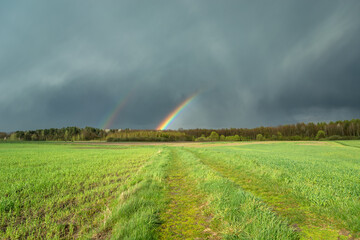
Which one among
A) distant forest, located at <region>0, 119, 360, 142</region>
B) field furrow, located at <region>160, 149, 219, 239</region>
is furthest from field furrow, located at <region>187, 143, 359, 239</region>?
distant forest, located at <region>0, 119, 360, 142</region>

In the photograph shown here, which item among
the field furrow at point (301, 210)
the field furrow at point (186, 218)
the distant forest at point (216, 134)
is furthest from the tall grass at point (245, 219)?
the distant forest at point (216, 134)

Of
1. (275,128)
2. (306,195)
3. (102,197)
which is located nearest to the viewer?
(306,195)

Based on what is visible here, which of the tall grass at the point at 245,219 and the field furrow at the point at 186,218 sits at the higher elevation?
the tall grass at the point at 245,219

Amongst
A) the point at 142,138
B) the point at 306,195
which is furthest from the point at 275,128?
the point at 306,195

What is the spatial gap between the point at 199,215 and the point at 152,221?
4.97ft

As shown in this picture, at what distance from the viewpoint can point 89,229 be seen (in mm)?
4578

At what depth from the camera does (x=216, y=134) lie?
146375 mm

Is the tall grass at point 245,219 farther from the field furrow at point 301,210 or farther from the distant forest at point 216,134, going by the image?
the distant forest at point 216,134

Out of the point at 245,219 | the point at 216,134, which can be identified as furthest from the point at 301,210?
the point at 216,134

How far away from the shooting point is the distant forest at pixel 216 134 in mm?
132400

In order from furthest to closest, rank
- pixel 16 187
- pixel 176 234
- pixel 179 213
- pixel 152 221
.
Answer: pixel 16 187, pixel 179 213, pixel 152 221, pixel 176 234

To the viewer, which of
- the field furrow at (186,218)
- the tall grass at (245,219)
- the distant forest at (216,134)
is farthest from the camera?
the distant forest at (216,134)

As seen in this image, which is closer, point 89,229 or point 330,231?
point 330,231

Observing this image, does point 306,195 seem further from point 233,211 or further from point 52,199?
point 52,199
